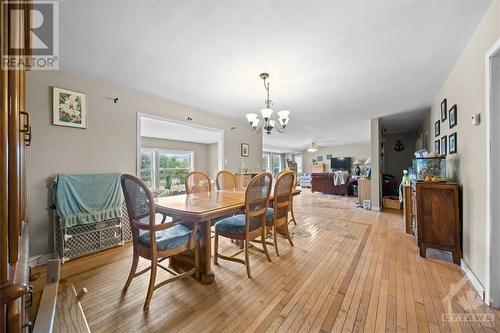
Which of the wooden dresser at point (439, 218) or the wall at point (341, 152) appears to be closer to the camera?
the wooden dresser at point (439, 218)

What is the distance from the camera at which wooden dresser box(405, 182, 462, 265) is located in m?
2.19

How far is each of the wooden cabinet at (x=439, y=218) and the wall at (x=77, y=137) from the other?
401 cm

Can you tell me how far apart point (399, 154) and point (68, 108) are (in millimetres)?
9137

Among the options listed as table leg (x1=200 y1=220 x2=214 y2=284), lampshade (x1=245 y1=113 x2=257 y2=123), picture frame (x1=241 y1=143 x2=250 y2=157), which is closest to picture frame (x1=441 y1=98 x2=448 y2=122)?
lampshade (x1=245 y1=113 x2=257 y2=123)

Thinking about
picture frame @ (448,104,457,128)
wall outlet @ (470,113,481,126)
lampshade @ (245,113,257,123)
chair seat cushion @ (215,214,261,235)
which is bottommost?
chair seat cushion @ (215,214,261,235)

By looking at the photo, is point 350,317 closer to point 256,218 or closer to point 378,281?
point 378,281

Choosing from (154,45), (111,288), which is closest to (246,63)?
(154,45)

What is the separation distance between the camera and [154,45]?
1971mm

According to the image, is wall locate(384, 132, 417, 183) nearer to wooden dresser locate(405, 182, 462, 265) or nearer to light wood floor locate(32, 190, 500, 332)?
wooden dresser locate(405, 182, 462, 265)

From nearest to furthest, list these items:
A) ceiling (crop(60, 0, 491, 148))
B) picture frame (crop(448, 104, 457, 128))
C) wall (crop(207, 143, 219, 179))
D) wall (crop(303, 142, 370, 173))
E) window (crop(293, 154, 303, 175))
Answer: ceiling (crop(60, 0, 491, 148)), picture frame (crop(448, 104, 457, 128)), wall (crop(207, 143, 219, 179)), wall (crop(303, 142, 370, 173)), window (crop(293, 154, 303, 175))

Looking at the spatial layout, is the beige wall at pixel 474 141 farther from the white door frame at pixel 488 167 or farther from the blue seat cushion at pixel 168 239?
the blue seat cushion at pixel 168 239

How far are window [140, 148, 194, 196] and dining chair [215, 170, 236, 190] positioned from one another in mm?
4323

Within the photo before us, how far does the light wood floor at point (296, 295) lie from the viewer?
1406mm

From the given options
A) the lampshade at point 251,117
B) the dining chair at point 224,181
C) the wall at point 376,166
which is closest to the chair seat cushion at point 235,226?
the dining chair at point 224,181
